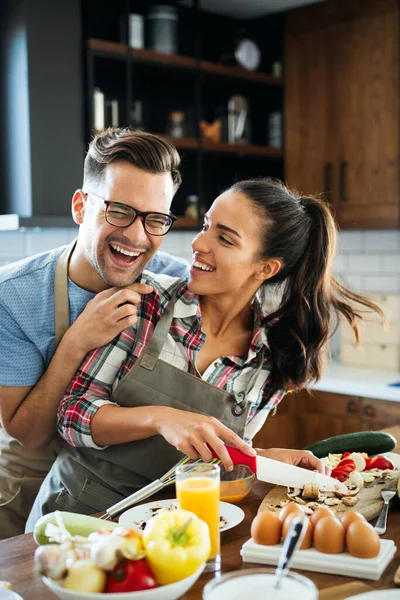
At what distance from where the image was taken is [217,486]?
1351mm

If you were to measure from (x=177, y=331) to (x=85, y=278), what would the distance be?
0.34 m

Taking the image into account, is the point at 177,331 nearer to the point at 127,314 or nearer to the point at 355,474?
the point at 127,314

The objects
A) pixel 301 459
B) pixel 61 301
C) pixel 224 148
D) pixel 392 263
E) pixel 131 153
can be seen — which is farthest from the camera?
pixel 392 263

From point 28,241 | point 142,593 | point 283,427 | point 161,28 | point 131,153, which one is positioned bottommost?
point 283,427

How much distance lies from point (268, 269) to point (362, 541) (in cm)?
103

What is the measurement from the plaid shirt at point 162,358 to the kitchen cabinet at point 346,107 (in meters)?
1.99

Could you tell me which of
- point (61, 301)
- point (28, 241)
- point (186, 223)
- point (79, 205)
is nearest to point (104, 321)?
point (61, 301)

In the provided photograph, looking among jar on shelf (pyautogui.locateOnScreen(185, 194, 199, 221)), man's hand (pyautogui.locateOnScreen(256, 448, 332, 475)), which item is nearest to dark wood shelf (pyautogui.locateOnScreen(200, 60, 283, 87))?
jar on shelf (pyautogui.locateOnScreen(185, 194, 199, 221))

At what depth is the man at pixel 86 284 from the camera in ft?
6.56

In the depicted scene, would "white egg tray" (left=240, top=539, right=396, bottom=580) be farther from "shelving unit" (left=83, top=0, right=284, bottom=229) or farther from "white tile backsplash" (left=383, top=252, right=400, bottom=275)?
"white tile backsplash" (left=383, top=252, right=400, bottom=275)

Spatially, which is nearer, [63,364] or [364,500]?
[364,500]

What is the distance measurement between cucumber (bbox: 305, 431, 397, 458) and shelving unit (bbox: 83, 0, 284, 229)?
6.44 feet

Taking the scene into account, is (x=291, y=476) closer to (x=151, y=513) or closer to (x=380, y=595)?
(x=151, y=513)

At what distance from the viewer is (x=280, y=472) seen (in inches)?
62.8
